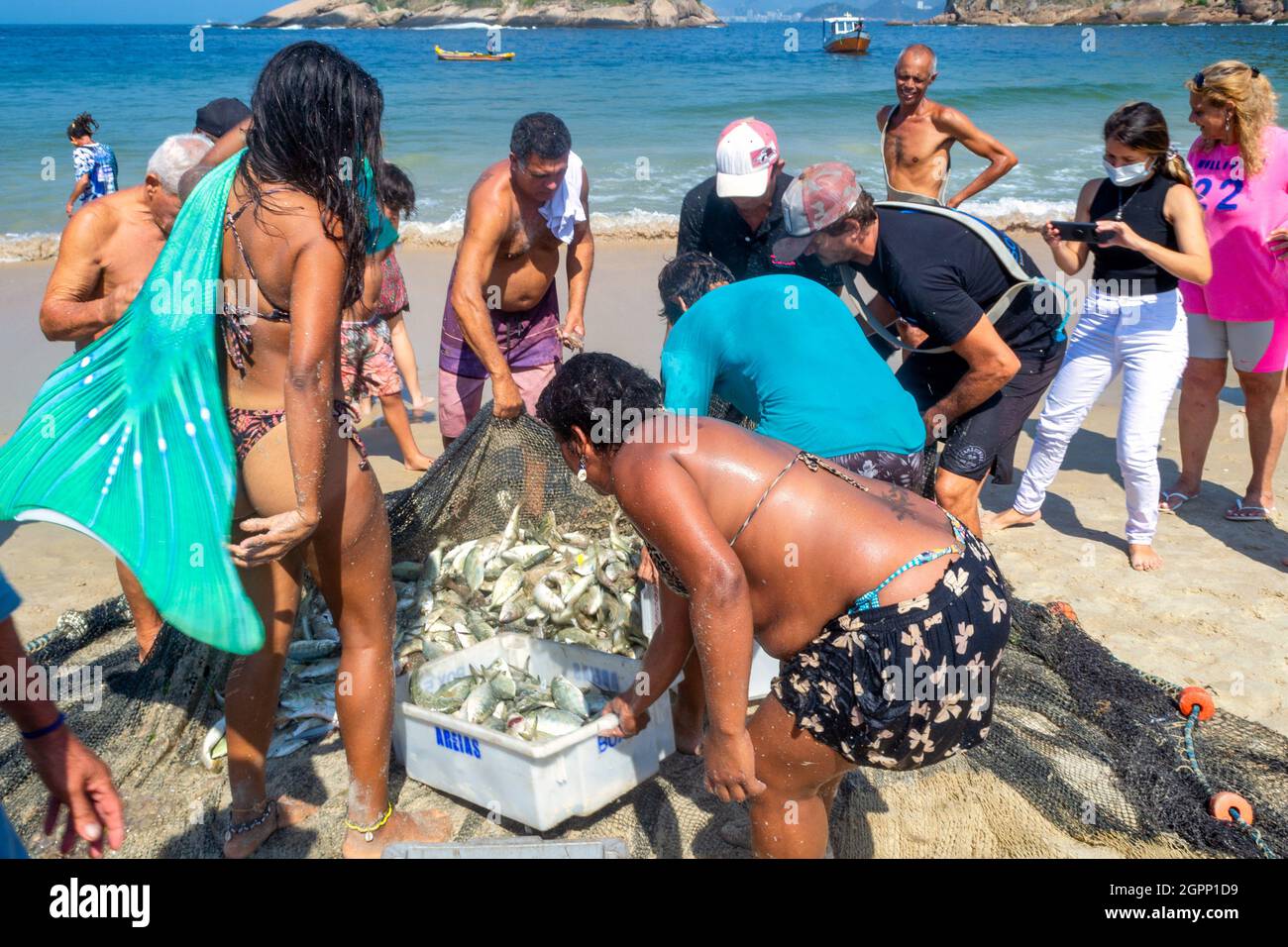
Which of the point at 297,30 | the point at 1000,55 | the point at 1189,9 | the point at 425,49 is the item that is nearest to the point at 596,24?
the point at 297,30

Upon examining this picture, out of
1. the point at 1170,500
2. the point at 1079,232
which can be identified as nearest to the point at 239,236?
the point at 1079,232

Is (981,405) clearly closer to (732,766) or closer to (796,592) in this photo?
(796,592)

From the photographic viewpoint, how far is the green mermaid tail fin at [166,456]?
8.41 feet

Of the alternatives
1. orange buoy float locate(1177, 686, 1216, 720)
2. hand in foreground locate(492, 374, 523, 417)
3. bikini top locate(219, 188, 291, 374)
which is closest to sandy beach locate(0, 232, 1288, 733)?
orange buoy float locate(1177, 686, 1216, 720)

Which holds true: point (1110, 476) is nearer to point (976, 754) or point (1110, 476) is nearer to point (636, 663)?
point (976, 754)

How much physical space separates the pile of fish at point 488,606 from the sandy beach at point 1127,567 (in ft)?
5.11

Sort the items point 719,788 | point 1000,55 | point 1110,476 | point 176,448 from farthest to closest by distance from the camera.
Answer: point 1000,55 < point 1110,476 < point 176,448 < point 719,788

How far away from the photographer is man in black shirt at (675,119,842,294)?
424 centimetres

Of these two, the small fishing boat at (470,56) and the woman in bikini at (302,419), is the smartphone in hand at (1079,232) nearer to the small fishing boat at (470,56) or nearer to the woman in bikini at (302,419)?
the woman in bikini at (302,419)

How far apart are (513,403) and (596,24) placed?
313 ft

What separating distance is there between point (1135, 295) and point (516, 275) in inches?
119

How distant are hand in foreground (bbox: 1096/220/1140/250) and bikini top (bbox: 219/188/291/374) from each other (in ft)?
12.4

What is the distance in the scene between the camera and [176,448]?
262 cm

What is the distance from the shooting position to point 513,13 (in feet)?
309
